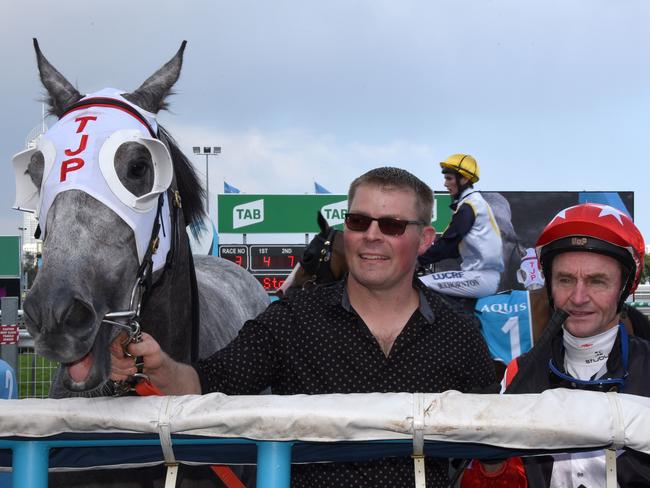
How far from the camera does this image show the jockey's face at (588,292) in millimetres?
2023

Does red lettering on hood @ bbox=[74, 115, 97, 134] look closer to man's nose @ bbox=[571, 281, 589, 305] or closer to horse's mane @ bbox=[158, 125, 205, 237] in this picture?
horse's mane @ bbox=[158, 125, 205, 237]

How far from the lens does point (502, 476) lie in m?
1.73

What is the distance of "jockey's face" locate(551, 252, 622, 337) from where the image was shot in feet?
6.64

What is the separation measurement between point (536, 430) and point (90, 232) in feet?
4.68

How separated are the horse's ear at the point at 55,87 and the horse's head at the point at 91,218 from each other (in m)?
0.04

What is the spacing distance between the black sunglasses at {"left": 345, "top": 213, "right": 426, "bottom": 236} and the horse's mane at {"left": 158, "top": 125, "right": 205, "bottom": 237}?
1.14 metres

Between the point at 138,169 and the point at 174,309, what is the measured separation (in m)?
0.68

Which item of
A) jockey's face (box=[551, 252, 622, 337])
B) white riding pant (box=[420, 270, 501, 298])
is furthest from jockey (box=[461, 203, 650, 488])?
white riding pant (box=[420, 270, 501, 298])

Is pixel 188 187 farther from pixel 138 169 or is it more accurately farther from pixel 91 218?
pixel 91 218

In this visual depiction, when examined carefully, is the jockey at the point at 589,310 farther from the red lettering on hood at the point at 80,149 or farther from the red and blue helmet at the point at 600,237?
the red lettering on hood at the point at 80,149

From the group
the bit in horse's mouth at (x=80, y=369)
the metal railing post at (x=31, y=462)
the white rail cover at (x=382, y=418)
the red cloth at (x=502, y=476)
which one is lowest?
the red cloth at (x=502, y=476)

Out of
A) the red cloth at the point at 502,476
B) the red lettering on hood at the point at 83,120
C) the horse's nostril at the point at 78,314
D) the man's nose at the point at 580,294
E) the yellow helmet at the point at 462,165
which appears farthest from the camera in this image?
the yellow helmet at the point at 462,165

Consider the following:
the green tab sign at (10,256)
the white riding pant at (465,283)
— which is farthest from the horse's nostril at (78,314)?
the green tab sign at (10,256)

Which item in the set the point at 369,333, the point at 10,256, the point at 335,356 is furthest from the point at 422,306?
the point at 10,256
